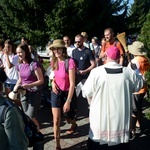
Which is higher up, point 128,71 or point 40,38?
point 40,38

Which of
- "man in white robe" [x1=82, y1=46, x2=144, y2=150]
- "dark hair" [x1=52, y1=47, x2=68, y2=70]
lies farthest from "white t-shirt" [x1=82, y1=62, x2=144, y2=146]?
"dark hair" [x1=52, y1=47, x2=68, y2=70]

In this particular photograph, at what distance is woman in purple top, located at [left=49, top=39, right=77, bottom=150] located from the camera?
434cm

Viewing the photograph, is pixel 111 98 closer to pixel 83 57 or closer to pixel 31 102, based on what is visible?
pixel 31 102

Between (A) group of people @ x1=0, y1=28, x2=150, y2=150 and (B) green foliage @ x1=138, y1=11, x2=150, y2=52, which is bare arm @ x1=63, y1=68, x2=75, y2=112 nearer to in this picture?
(A) group of people @ x1=0, y1=28, x2=150, y2=150

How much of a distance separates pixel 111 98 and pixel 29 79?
1.79 m

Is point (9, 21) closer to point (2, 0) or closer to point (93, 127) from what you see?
point (2, 0)

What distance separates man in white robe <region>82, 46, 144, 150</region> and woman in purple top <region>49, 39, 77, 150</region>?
36.9 inches

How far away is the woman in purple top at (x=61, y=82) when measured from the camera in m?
4.34

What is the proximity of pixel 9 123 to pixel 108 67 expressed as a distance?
1491 mm

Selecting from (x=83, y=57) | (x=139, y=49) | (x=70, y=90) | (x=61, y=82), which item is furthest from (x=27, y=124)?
(x=83, y=57)

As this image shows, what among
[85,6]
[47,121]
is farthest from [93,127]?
[85,6]

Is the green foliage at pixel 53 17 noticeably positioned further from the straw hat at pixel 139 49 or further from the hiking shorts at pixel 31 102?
the hiking shorts at pixel 31 102

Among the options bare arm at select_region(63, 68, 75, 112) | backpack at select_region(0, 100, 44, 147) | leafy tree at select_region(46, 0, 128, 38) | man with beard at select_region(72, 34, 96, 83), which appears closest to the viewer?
backpack at select_region(0, 100, 44, 147)

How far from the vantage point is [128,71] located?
11.1 ft
